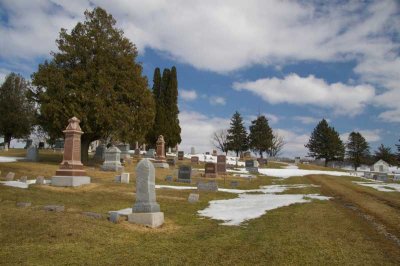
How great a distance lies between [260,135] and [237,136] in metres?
5.05

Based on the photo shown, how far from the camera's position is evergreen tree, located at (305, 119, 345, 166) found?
82.4 metres

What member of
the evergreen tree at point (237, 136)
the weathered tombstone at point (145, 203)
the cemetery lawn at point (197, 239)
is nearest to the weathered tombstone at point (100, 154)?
the cemetery lawn at point (197, 239)

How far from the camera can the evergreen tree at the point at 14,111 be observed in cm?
5678

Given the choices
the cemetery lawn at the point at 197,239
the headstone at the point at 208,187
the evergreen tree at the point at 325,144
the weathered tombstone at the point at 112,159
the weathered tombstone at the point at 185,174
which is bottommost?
the cemetery lawn at the point at 197,239

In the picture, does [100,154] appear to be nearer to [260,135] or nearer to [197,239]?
[197,239]

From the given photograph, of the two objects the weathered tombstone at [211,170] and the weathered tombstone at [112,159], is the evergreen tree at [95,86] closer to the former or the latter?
the weathered tombstone at [112,159]

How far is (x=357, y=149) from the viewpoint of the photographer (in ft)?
274

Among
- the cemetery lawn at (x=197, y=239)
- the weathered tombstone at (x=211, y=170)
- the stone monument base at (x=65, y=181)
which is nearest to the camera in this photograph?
the cemetery lawn at (x=197, y=239)

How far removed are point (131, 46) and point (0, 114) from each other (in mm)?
32243

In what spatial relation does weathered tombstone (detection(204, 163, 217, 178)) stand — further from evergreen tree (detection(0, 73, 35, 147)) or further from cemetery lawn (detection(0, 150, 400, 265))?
evergreen tree (detection(0, 73, 35, 147))

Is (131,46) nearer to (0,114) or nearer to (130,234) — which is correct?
(130,234)

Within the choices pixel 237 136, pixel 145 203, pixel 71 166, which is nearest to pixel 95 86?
pixel 71 166

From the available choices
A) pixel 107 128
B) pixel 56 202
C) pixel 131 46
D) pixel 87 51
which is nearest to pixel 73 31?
pixel 87 51

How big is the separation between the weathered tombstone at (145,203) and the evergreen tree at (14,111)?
165ft
